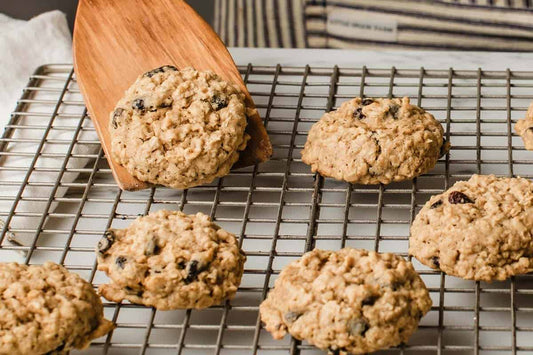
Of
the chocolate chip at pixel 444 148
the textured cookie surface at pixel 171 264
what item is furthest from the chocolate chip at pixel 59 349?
the chocolate chip at pixel 444 148

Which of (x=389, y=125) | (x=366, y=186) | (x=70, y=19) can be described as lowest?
(x=70, y=19)

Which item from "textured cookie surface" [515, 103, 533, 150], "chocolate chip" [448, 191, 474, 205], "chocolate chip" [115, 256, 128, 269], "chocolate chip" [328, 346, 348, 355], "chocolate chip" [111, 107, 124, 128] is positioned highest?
"chocolate chip" [111, 107, 124, 128]

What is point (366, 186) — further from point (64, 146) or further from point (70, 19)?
point (70, 19)

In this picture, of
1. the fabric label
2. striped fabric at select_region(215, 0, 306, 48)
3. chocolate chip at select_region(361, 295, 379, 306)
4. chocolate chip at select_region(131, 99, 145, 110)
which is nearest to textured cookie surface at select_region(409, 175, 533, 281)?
chocolate chip at select_region(361, 295, 379, 306)

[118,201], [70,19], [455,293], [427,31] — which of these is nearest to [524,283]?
[455,293]

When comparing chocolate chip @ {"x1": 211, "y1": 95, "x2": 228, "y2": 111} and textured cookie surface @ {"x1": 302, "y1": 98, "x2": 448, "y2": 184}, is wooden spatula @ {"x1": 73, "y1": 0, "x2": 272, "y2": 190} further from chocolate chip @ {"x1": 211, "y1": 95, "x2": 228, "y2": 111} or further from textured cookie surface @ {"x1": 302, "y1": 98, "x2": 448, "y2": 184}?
textured cookie surface @ {"x1": 302, "y1": 98, "x2": 448, "y2": 184}

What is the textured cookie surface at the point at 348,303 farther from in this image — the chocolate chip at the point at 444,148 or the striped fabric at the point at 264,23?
the striped fabric at the point at 264,23
